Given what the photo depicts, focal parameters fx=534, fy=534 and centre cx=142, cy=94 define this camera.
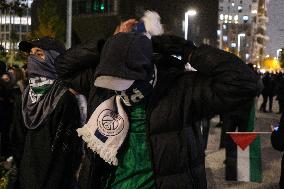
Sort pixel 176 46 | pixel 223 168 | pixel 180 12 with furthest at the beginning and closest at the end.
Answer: pixel 180 12 → pixel 223 168 → pixel 176 46

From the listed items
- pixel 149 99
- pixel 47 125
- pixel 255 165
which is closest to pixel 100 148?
pixel 149 99

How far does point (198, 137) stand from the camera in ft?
9.40

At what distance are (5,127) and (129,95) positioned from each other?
4265 millimetres

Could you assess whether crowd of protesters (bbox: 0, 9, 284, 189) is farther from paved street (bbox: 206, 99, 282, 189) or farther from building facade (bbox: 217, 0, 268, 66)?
building facade (bbox: 217, 0, 268, 66)

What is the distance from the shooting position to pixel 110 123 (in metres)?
2.82

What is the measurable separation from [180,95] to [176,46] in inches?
9.9

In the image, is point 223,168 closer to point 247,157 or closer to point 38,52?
point 247,157

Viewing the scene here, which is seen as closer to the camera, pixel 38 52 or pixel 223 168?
pixel 38 52

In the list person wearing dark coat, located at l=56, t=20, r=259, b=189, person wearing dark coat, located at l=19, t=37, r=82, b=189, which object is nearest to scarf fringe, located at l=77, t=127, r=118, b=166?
person wearing dark coat, located at l=56, t=20, r=259, b=189

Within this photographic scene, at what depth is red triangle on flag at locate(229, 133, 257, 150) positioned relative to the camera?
17.7 ft

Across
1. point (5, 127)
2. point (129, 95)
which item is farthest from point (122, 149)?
point (5, 127)

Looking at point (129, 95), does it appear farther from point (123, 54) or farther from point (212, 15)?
point (212, 15)

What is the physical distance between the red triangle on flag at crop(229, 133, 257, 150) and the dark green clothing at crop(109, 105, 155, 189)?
2.79m

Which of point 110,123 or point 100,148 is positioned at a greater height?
point 110,123
